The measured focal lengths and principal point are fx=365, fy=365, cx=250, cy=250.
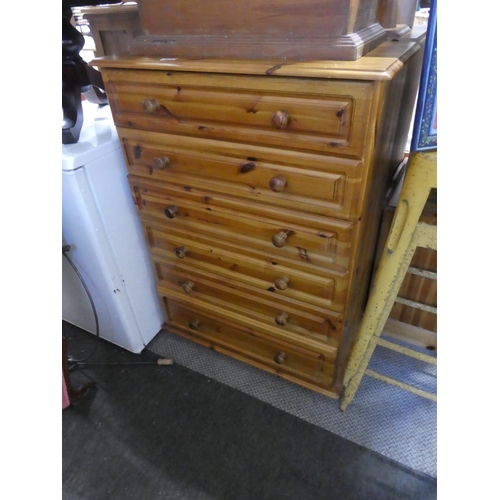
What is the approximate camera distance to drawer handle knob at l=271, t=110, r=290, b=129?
711 mm

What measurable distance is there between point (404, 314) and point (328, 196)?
80 centimetres

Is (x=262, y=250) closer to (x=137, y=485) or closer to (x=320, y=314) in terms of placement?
(x=320, y=314)

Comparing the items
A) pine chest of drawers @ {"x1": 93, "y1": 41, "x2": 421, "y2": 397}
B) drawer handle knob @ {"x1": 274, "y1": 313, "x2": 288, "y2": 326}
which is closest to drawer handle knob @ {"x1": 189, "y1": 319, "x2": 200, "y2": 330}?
pine chest of drawers @ {"x1": 93, "y1": 41, "x2": 421, "y2": 397}

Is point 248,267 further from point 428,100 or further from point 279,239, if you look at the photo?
point 428,100

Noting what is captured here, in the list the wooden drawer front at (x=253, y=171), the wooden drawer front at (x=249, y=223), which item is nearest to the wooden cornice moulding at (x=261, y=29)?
the wooden drawer front at (x=253, y=171)

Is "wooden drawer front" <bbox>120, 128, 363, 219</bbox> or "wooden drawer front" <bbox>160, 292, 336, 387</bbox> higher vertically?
"wooden drawer front" <bbox>120, 128, 363, 219</bbox>

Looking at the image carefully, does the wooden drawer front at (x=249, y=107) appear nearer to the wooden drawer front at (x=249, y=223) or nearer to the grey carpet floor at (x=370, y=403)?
the wooden drawer front at (x=249, y=223)

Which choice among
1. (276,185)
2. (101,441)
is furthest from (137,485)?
(276,185)

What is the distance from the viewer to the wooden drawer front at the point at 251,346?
116cm

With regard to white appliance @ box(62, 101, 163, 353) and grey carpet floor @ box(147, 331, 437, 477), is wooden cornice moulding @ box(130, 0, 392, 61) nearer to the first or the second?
white appliance @ box(62, 101, 163, 353)

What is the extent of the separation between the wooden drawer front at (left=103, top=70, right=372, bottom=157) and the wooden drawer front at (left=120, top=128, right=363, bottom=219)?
0.03 metres

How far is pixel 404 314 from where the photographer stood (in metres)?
1.37
